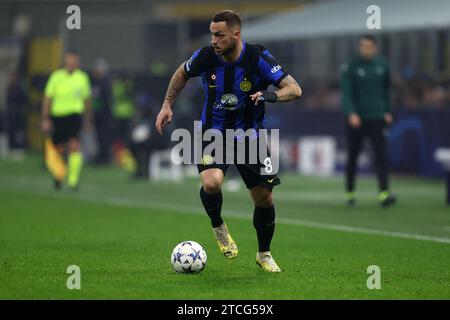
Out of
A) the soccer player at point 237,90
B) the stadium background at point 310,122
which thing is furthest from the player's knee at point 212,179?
the stadium background at point 310,122

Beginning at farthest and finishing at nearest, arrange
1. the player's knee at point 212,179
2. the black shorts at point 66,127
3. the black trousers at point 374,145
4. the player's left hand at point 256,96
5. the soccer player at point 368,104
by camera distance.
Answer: the black shorts at point 66,127
the black trousers at point 374,145
the soccer player at point 368,104
the player's knee at point 212,179
the player's left hand at point 256,96

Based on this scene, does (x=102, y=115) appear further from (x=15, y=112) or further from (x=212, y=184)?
(x=212, y=184)

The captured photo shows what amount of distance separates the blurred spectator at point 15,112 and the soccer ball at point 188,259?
26281mm

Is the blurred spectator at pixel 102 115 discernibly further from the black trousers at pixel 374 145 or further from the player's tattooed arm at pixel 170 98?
the player's tattooed arm at pixel 170 98

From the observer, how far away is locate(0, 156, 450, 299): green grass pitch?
10.2 meters

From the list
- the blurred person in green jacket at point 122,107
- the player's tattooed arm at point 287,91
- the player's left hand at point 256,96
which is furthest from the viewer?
the blurred person in green jacket at point 122,107

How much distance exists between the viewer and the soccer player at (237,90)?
36.2ft

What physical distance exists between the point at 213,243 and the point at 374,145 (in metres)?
5.94

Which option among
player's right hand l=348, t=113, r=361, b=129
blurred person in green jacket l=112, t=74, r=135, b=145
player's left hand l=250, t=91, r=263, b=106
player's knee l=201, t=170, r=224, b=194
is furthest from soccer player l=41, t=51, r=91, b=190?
player's left hand l=250, t=91, r=263, b=106

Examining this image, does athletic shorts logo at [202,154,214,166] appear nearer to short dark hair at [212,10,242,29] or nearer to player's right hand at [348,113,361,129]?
short dark hair at [212,10,242,29]

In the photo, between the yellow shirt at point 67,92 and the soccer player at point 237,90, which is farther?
the yellow shirt at point 67,92

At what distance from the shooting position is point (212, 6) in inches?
1821

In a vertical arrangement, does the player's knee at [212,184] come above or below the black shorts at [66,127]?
below
